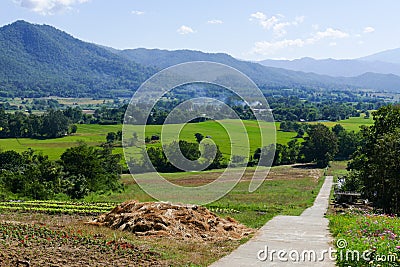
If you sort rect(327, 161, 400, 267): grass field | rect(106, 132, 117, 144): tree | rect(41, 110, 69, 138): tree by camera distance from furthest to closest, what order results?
rect(41, 110, 69, 138): tree
rect(106, 132, 117, 144): tree
rect(327, 161, 400, 267): grass field

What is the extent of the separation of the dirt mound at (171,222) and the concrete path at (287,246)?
1152mm

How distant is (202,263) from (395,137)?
14.2 metres

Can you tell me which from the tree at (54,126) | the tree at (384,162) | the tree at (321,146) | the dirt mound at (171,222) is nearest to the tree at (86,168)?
the dirt mound at (171,222)

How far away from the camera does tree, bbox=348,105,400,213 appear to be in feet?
69.5

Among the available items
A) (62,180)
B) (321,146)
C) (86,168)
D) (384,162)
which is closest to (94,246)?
(384,162)

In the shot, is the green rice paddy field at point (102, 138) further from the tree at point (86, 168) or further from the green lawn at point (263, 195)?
the tree at point (86, 168)

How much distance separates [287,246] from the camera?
13.1 m

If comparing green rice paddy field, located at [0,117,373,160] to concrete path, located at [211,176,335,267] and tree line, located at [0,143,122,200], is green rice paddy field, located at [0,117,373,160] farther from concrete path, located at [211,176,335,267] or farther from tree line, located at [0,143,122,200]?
concrete path, located at [211,176,335,267]

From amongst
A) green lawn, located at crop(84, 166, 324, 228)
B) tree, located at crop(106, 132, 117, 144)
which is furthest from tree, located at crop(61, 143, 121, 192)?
tree, located at crop(106, 132, 117, 144)

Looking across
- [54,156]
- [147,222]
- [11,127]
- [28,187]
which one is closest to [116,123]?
[11,127]

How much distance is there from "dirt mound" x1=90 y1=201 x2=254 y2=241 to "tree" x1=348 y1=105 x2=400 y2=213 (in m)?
8.74

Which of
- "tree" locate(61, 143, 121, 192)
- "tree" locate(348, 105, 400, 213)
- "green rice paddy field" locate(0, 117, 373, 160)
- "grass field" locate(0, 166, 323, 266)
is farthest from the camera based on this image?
"green rice paddy field" locate(0, 117, 373, 160)

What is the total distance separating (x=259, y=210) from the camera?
23.2 m

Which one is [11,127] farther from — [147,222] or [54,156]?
[147,222]
